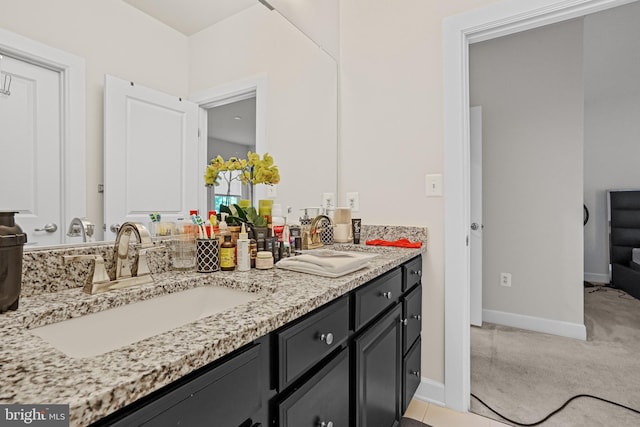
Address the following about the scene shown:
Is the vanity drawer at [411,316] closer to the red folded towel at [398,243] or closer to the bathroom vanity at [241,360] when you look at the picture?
the bathroom vanity at [241,360]

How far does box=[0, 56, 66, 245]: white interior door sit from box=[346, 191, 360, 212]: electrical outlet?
59.6 inches

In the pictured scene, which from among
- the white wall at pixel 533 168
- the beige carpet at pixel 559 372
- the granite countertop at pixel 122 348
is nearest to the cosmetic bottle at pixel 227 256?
the granite countertop at pixel 122 348

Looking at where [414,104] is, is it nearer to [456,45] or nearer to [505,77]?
[456,45]

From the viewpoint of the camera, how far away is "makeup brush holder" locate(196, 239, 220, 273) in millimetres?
1127

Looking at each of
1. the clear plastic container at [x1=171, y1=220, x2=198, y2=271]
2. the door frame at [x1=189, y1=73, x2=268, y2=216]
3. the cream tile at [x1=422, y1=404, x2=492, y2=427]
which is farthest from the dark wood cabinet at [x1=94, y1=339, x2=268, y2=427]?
the cream tile at [x1=422, y1=404, x2=492, y2=427]

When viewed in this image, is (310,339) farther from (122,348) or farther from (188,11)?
(188,11)

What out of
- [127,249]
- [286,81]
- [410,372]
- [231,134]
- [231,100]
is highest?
[286,81]

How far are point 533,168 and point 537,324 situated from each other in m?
1.34

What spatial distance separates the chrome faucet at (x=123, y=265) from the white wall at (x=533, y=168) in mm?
2967

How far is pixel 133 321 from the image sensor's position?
0.87 meters

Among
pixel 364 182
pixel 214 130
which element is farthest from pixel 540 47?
pixel 214 130

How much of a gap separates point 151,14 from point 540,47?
10.1ft

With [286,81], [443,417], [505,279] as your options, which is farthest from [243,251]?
[505,279]

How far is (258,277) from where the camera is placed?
108cm
